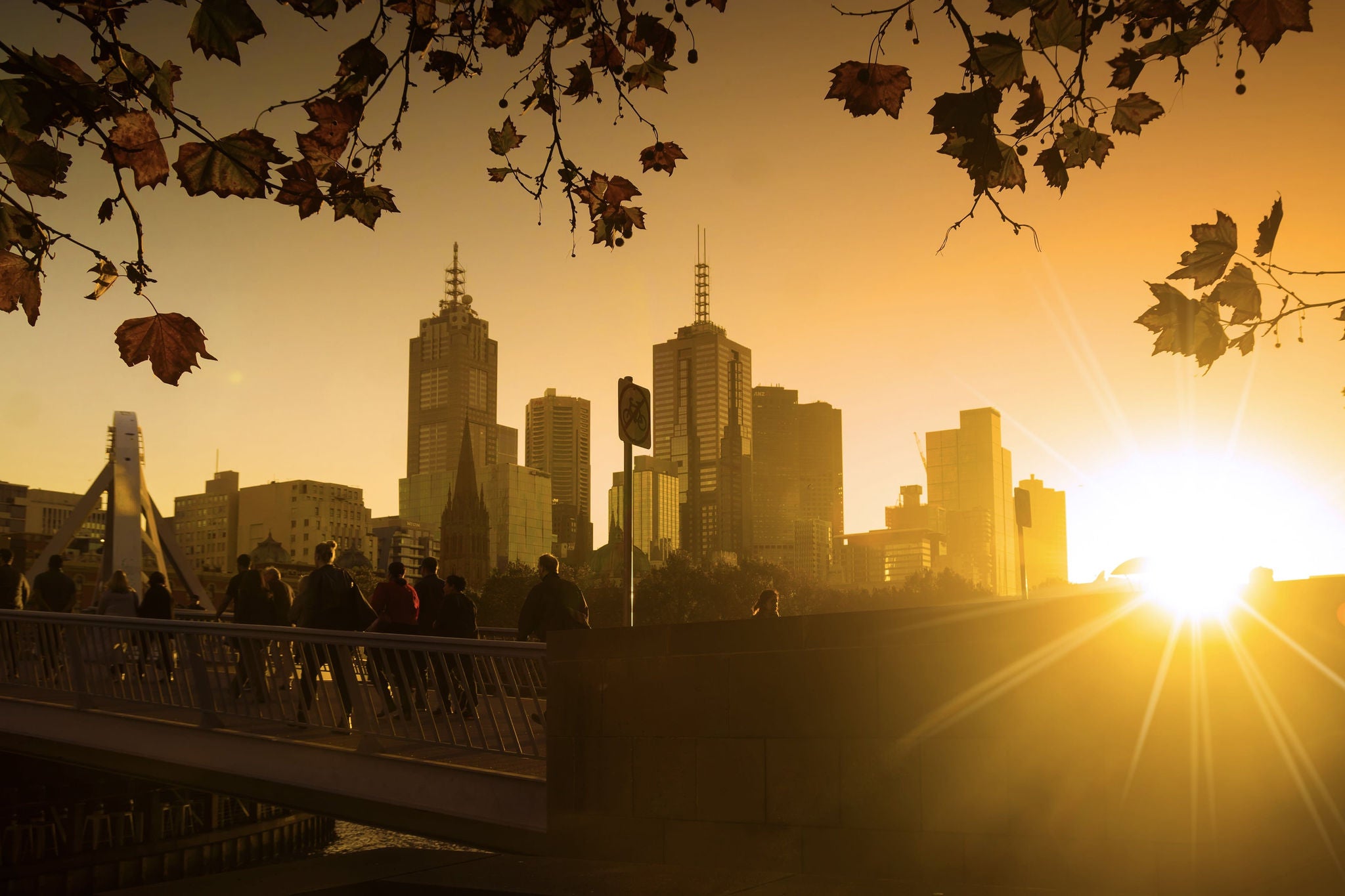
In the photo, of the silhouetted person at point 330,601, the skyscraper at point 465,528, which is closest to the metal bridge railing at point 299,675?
the silhouetted person at point 330,601

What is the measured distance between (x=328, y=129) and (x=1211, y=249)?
3167mm

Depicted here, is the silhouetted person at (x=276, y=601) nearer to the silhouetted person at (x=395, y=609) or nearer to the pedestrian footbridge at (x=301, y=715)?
the pedestrian footbridge at (x=301, y=715)

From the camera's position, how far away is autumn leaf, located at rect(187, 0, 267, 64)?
3.18m

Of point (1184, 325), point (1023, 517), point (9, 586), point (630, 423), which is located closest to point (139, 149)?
point (1184, 325)

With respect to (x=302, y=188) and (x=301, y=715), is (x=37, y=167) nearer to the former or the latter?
(x=302, y=188)

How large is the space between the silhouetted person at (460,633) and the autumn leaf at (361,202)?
207 inches

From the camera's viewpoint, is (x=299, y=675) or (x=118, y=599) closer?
(x=299, y=675)

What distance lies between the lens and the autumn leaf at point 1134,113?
4.85 m

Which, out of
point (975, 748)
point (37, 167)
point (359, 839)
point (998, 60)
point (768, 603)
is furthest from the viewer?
point (359, 839)

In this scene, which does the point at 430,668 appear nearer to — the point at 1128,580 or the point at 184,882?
the point at 184,882

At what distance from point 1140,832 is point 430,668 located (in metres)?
5.85

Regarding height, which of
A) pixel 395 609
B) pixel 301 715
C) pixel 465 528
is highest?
pixel 465 528

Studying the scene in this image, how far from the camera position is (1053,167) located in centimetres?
477

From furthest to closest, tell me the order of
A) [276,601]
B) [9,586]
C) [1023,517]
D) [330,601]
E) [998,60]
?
[1023,517]
[9,586]
[276,601]
[330,601]
[998,60]
